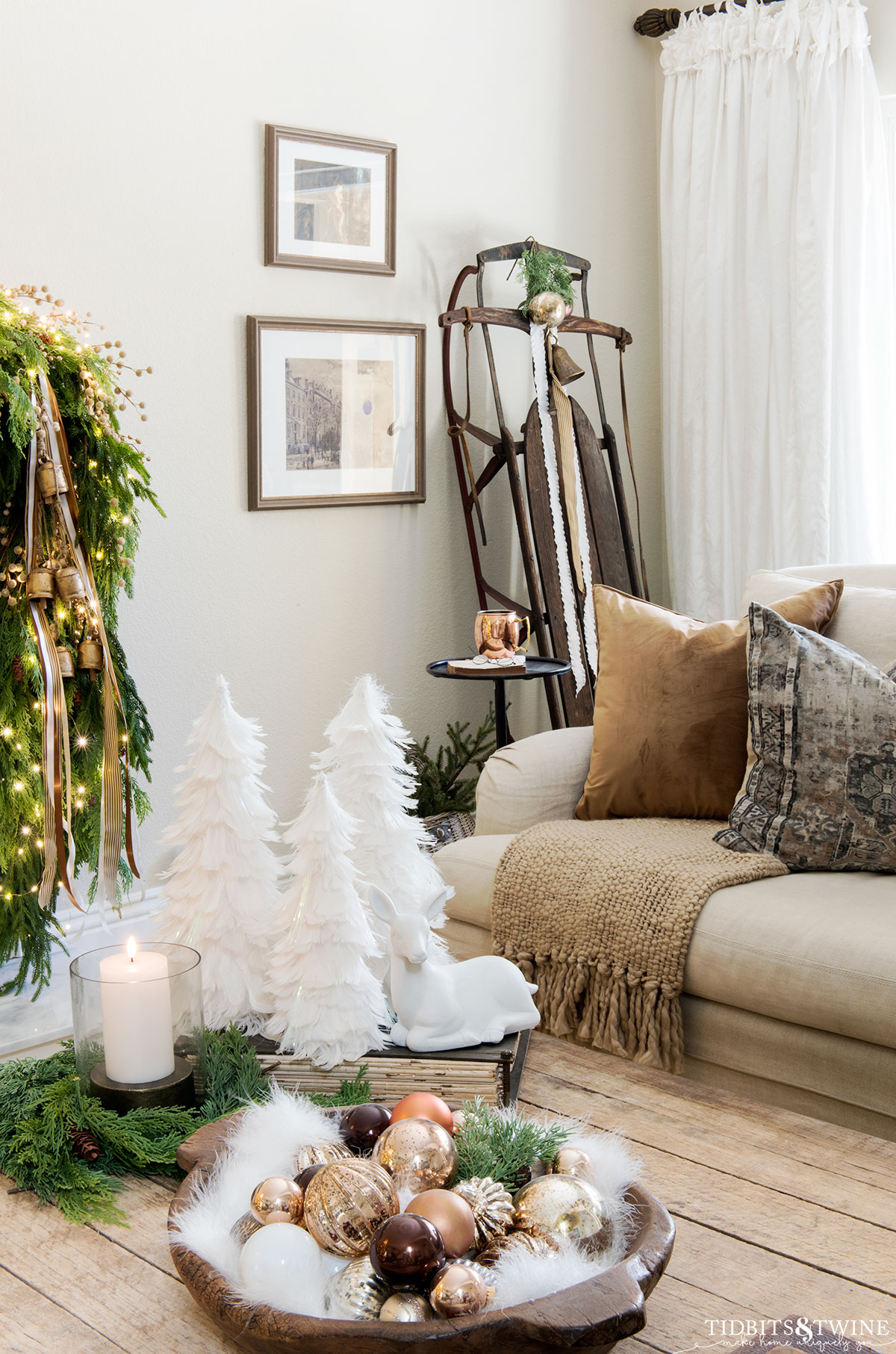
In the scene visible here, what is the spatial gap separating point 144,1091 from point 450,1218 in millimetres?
373

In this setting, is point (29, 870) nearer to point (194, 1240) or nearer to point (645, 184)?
point (194, 1240)

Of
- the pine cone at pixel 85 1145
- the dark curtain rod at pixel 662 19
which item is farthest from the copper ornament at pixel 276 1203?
the dark curtain rod at pixel 662 19

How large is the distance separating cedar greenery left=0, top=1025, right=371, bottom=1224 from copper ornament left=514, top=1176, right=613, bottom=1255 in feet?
0.93

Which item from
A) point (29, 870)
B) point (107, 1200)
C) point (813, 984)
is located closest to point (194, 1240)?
point (107, 1200)

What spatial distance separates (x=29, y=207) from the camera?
2367 mm

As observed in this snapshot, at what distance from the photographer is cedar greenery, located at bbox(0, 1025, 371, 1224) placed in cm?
100

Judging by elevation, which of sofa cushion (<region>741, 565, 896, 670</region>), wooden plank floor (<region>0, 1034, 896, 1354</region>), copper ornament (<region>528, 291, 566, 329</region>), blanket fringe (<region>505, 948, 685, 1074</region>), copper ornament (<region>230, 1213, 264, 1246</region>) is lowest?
blanket fringe (<region>505, 948, 685, 1074</region>)

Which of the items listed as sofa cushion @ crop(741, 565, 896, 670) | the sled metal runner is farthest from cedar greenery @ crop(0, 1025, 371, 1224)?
the sled metal runner


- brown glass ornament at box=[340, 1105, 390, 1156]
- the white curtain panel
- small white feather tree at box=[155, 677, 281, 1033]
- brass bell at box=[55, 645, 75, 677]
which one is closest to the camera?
brown glass ornament at box=[340, 1105, 390, 1156]

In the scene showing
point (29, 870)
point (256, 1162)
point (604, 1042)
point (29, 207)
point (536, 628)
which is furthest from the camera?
point (536, 628)

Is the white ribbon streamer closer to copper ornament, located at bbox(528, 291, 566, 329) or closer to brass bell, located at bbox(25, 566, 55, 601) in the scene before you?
copper ornament, located at bbox(528, 291, 566, 329)

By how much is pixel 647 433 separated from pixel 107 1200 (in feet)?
10.6

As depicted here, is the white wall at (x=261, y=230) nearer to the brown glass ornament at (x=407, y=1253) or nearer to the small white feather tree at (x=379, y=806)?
the small white feather tree at (x=379, y=806)

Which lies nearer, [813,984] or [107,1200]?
[107,1200]
